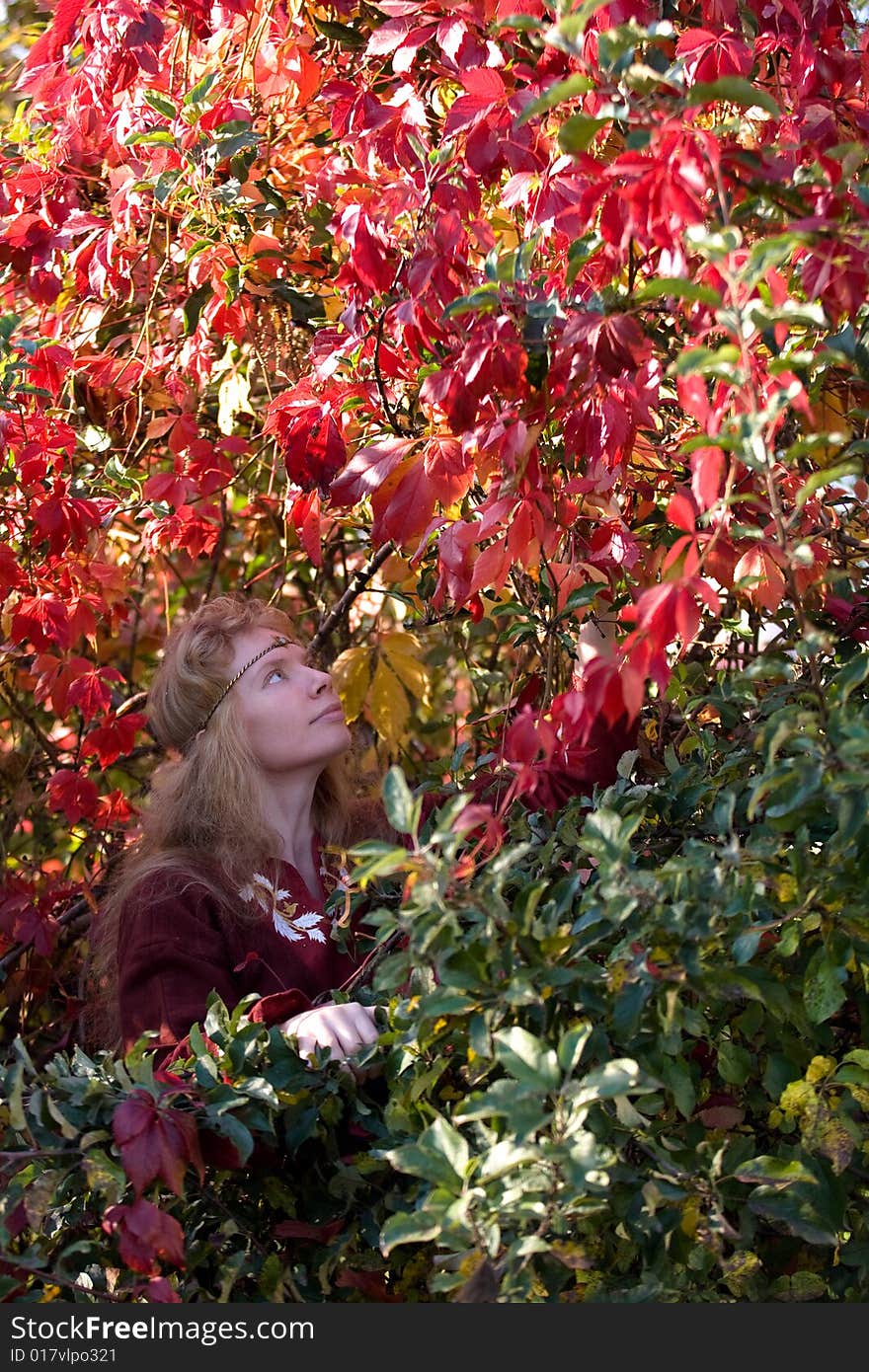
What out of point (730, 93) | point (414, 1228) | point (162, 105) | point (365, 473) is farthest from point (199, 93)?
point (414, 1228)

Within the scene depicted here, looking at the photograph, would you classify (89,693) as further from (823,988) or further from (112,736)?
(823,988)

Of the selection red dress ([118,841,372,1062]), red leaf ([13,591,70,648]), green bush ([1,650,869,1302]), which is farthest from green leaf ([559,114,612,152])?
red leaf ([13,591,70,648])

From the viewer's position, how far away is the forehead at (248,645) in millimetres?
2334

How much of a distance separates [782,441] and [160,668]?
1.14 metres

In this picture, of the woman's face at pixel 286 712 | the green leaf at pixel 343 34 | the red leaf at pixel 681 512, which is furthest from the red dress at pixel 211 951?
the green leaf at pixel 343 34

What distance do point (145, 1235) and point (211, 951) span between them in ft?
2.42

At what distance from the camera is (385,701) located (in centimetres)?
253

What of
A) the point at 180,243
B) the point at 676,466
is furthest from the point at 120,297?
the point at 676,466

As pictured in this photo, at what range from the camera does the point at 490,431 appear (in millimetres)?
1357

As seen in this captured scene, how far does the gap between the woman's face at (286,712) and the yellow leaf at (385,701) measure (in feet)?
0.73

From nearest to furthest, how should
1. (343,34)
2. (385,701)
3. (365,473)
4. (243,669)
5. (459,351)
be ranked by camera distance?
1. (459,351)
2. (365,473)
3. (343,34)
4. (243,669)
5. (385,701)

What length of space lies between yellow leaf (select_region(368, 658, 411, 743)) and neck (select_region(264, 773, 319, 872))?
209mm

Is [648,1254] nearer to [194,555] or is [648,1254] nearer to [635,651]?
[635,651]

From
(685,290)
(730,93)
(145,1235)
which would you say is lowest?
(145,1235)
